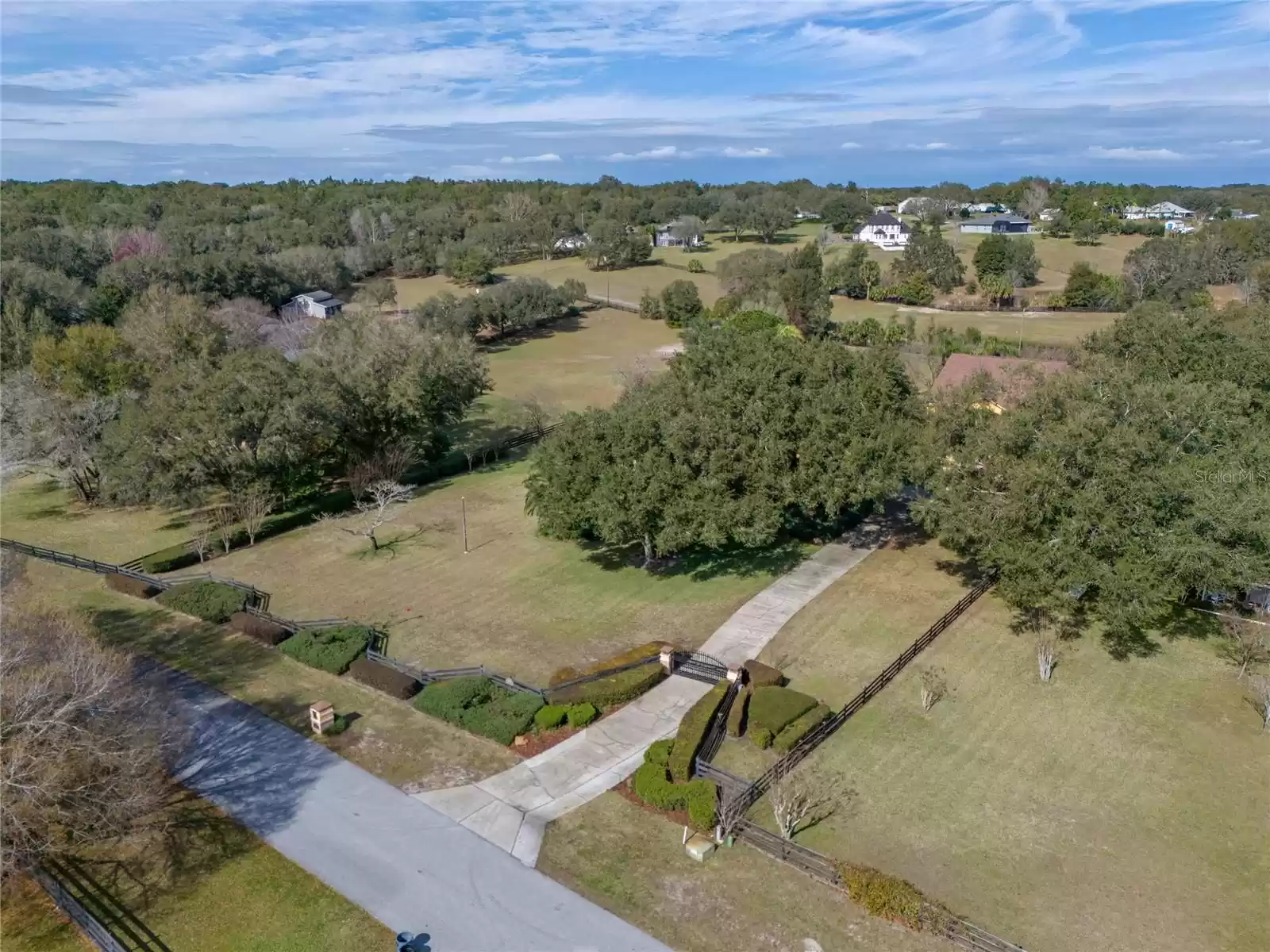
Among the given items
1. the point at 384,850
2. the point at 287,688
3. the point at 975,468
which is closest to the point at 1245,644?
the point at 975,468

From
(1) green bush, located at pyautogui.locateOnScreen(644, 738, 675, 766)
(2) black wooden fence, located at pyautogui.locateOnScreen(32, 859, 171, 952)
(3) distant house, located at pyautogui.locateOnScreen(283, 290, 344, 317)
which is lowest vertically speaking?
(2) black wooden fence, located at pyautogui.locateOnScreen(32, 859, 171, 952)

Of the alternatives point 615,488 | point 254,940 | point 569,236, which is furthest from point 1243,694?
point 569,236

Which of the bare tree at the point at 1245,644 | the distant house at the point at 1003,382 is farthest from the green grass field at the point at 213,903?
the distant house at the point at 1003,382

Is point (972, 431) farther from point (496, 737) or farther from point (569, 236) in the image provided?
point (569, 236)

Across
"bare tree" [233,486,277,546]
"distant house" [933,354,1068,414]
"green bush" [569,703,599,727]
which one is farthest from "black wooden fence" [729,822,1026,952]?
"bare tree" [233,486,277,546]

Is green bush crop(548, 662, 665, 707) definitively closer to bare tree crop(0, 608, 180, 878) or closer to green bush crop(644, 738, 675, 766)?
green bush crop(644, 738, 675, 766)

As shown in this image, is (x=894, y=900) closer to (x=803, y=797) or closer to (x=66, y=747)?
(x=803, y=797)

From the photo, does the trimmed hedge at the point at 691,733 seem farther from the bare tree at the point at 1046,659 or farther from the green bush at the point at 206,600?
the green bush at the point at 206,600
